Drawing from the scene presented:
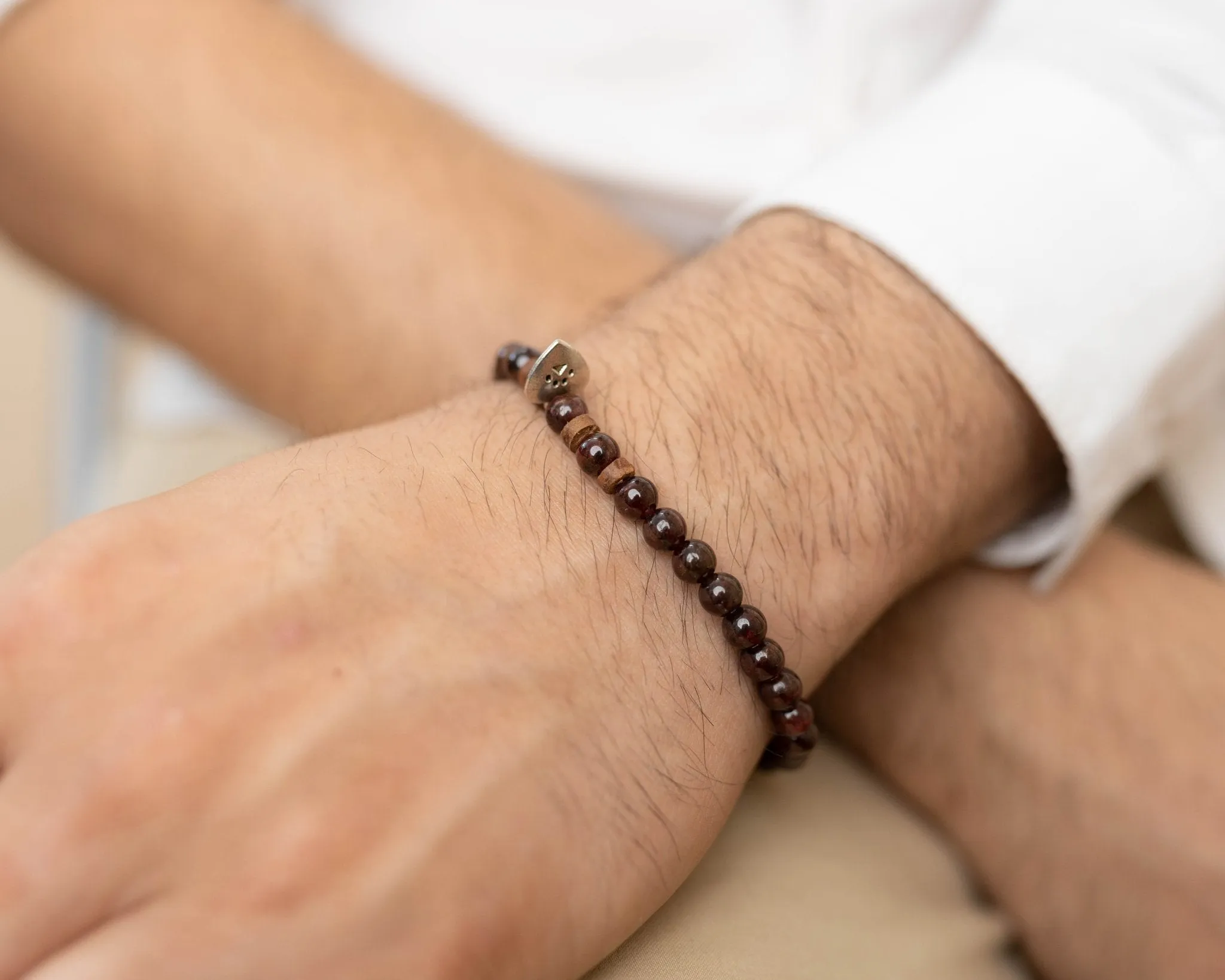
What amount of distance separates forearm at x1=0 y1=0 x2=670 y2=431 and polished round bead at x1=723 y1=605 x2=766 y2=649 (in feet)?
0.96

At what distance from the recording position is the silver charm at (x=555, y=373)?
54 centimetres

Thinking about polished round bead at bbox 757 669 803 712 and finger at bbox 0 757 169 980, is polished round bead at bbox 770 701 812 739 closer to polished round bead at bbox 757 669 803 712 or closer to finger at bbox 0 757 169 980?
polished round bead at bbox 757 669 803 712

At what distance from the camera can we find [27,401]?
2018 mm

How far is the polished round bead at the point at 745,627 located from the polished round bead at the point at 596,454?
0.34 ft

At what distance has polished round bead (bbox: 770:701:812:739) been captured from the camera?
1.79ft

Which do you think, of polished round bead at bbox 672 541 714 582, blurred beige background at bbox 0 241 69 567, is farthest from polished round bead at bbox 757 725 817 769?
blurred beige background at bbox 0 241 69 567

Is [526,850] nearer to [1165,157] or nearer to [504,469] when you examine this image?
[504,469]

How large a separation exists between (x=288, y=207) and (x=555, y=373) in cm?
32

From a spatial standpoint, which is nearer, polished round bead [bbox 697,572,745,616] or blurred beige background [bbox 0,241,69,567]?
polished round bead [bbox 697,572,745,616]

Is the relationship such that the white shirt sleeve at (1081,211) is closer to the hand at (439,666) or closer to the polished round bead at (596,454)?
the hand at (439,666)

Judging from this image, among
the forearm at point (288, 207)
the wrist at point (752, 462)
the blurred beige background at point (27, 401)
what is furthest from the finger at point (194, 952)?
the blurred beige background at point (27, 401)

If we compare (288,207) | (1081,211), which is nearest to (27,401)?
(288,207)

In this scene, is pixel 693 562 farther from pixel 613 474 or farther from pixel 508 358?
pixel 508 358

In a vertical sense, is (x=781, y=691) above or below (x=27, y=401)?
below
